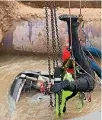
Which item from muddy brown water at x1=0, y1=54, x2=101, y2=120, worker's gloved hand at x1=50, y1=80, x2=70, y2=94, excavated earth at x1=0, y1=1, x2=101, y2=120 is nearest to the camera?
worker's gloved hand at x1=50, y1=80, x2=70, y2=94

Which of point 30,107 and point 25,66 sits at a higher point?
point 25,66

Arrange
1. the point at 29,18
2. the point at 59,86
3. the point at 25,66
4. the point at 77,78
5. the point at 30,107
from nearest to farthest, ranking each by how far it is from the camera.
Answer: the point at 59,86
the point at 77,78
the point at 30,107
the point at 25,66
the point at 29,18

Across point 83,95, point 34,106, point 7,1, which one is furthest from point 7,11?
point 83,95

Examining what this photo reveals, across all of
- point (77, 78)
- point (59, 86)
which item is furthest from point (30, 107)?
point (59, 86)

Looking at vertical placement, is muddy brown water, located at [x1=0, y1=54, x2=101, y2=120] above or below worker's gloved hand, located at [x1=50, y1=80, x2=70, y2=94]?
below

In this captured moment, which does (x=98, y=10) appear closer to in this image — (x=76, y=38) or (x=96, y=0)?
(x=96, y=0)

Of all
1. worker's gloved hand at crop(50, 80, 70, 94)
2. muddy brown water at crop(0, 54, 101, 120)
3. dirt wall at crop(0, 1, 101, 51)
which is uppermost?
dirt wall at crop(0, 1, 101, 51)

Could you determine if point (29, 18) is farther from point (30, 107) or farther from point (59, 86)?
point (59, 86)

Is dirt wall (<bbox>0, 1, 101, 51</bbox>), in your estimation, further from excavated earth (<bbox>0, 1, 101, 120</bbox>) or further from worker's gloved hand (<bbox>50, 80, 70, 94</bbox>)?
worker's gloved hand (<bbox>50, 80, 70, 94</bbox>)

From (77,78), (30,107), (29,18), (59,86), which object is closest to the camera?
(59,86)

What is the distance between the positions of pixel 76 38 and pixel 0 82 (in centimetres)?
237

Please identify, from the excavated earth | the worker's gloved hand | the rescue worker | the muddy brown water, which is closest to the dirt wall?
the excavated earth

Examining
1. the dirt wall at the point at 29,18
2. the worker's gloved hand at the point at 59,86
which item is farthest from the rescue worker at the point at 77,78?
the dirt wall at the point at 29,18

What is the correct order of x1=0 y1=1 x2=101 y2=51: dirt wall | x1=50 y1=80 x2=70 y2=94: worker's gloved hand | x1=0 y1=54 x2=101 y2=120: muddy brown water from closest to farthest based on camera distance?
x1=50 y1=80 x2=70 y2=94: worker's gloved hand, x1=0 y1=54 x2=101 y2=120: muddy brown water, x1=0 y1=1 x2=101 y2=51: dirt wall
